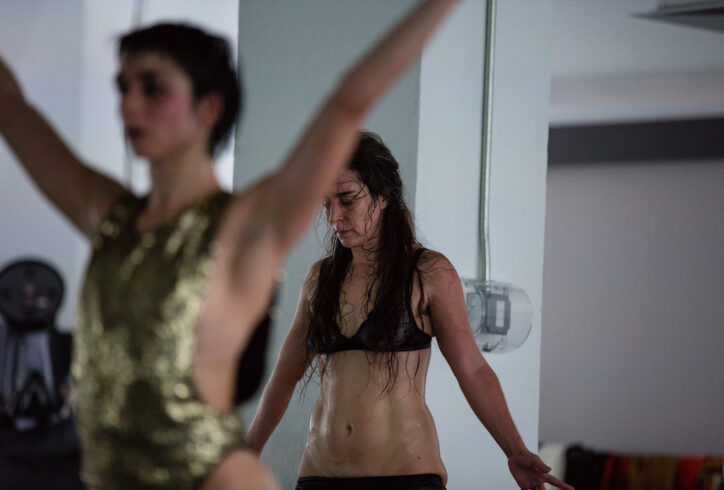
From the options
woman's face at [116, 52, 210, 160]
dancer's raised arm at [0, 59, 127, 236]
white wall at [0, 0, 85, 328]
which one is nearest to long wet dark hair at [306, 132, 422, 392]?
white wall at [0, 0, 85, 328]

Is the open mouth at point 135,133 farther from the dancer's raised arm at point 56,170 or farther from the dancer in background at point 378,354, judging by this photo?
the dancer in background at point 378,354

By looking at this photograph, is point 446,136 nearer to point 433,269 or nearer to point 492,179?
point 492,179

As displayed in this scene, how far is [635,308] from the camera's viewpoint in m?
6.95

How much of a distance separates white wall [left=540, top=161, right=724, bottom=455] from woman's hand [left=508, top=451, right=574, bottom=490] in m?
4.67

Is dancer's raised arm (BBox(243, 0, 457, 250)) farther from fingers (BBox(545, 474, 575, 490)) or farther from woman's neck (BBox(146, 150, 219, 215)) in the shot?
fingers (BBox(545, 474, 575, 490))

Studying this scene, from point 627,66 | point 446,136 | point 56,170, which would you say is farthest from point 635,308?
point 56,170

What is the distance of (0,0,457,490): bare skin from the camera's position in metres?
1.18

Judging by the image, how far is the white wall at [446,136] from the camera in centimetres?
298

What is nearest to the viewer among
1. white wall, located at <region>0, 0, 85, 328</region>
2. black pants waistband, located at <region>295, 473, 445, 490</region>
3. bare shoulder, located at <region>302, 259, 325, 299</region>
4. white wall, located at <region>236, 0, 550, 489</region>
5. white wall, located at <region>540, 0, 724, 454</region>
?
white wall, located at <region>0, 0, 85, 328</region>

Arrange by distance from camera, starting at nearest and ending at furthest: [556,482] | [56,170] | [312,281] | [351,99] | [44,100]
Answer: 1. [351,99]
2. [56,170]
3. [44,100]
4. [556,482]
5. [312,281]

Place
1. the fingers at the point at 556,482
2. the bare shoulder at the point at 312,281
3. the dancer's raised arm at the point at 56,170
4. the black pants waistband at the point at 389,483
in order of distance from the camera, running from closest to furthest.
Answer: the dancer's raised arm at the point at 56,170, the fingers at the point at 556,482, the black pants waistband at the point at 389,483, the bare shoulder at the point at 312,281

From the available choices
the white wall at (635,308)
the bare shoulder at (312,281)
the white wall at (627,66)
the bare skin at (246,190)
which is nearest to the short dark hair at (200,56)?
the bare skin at (246,190)

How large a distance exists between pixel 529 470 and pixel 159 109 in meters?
1.32

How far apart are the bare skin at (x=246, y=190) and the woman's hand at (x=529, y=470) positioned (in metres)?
1.11
